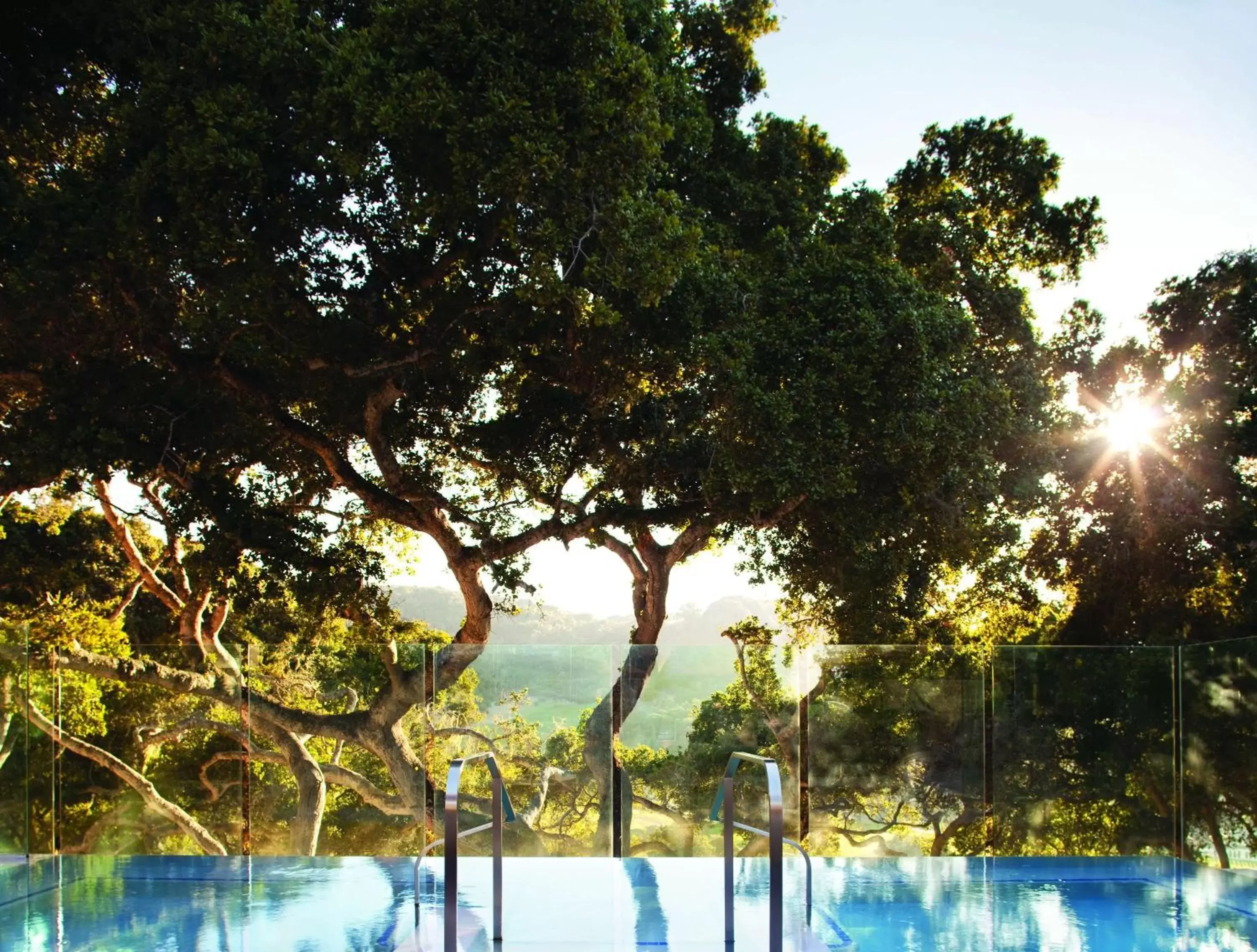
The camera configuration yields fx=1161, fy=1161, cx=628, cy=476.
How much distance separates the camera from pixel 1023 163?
1298 cm

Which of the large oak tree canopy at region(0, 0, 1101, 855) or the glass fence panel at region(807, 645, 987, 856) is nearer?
the large oak tree canopy at region(0, 0, 1101, 855)

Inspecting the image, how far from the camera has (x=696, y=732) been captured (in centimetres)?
906

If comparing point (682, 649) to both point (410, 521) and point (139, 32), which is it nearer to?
point (410, 521)

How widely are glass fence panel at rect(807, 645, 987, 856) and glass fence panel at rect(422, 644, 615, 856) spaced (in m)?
1.68

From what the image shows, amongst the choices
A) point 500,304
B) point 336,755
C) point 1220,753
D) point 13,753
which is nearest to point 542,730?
point 336,755

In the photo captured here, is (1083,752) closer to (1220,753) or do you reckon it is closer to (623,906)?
(1220,753)

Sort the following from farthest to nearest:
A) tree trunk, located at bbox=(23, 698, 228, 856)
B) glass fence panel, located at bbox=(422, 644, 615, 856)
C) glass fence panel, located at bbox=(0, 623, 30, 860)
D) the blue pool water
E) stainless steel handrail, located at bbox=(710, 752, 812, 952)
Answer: glass fence panel, located at bbox=(422, 644, 615, 856) → tree trunk, located at bbox=(23, 698, 228, 856) → glass fence panel, located at bbox=(0, 623, 30, 860) → the blue pool water → stainless steel handrail, located at bbox=(710, 752, 812, 952)

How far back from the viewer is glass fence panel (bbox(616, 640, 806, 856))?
901 cm

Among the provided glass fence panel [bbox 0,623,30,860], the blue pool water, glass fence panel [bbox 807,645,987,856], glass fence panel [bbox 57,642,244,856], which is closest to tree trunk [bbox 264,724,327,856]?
the blue pool water

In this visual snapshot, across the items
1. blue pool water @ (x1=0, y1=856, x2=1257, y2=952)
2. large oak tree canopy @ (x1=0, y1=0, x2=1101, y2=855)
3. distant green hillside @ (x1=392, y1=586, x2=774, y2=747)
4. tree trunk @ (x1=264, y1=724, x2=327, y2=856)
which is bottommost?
blue pool water @ (x1=0, y1=856, x2=1257, y2=952)

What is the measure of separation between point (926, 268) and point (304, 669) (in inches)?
300

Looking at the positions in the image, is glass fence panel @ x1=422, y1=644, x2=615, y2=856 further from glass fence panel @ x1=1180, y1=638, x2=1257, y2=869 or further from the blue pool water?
glass fence panel @ x1=1180, y1=638, x2=1257, y2=869

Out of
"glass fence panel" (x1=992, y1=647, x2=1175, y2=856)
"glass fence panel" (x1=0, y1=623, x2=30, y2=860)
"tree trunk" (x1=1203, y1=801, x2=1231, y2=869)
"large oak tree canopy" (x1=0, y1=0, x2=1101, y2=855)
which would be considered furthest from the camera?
"glass fence panel" (x1=992, y1=647, x2=1175, y2=856)

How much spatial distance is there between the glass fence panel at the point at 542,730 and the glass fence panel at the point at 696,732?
0.74 feet
